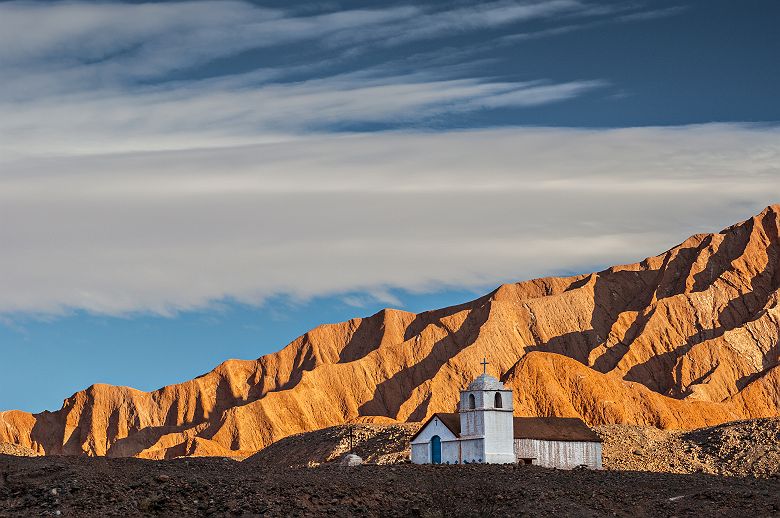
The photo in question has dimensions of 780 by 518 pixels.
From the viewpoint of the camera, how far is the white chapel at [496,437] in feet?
202

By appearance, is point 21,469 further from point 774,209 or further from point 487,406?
point 774,209

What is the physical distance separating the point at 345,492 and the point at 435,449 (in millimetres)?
22004

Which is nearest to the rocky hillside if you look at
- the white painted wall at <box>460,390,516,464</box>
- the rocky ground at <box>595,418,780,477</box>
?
the rocky ground at <box>595,418,780,477</box>

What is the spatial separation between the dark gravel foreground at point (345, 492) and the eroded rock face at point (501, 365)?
301 ft

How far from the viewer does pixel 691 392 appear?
151875mm

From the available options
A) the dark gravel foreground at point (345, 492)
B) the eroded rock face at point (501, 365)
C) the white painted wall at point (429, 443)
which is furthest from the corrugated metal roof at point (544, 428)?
the eroded rock face at point (501, 365)

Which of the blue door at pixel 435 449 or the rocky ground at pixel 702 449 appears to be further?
the rocky ground at pixel 702 449

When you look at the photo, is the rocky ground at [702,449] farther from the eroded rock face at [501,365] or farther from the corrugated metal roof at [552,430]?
the eroded rock face at [501,365]

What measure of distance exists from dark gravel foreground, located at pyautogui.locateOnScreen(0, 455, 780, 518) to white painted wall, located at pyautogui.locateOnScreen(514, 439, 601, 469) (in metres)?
12.8

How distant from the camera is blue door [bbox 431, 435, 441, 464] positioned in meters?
63.7

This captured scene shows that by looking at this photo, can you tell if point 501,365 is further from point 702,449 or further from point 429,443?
point 429,443

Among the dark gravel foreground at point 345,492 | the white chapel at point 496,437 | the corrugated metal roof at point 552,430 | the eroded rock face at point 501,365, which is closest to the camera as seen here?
the dark gravel foreground at point 345,492

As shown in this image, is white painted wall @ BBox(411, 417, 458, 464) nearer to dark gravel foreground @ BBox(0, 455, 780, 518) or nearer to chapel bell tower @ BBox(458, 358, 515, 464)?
chapel bell tower @ BBox(458, 358, 515, 464)

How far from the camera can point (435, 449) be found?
64.2 meters
